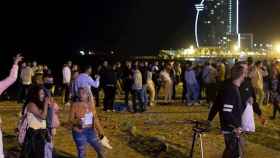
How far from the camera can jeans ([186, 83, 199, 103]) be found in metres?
21.7

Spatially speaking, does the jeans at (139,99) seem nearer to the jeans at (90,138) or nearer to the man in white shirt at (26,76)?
the man in white shirt at (26,76)

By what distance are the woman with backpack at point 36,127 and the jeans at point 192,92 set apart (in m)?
13.2

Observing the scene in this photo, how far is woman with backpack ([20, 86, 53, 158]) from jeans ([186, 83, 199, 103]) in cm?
1319

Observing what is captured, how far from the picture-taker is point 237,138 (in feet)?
26.0

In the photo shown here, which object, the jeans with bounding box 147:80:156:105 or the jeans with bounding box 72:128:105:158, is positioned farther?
the jeans with bounding box 147:80:156:105

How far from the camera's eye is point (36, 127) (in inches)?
345

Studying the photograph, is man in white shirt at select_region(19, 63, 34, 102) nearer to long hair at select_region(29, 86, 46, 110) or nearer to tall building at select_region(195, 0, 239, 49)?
long hair at select_region(29, 86, 46, 110)

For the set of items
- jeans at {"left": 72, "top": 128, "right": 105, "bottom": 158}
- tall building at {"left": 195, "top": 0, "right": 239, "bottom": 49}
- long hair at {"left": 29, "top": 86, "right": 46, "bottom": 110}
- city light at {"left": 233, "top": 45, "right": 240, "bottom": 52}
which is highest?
tall building at {"left": 195, "top": 0, "right": 239, "bottom": 49}

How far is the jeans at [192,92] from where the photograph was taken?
71.1 feet

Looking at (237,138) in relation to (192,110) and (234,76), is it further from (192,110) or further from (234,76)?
(192,110)

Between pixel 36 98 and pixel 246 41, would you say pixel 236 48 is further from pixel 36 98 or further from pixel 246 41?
pixel 36 98

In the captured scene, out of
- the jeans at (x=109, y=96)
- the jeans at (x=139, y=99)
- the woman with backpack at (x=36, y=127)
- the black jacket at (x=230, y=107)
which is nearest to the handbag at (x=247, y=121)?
the black jacket at (x=230, y=107)

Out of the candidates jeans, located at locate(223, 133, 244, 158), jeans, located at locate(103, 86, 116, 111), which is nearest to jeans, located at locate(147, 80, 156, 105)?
jeans, located at locate(103, 86, 116, 111)

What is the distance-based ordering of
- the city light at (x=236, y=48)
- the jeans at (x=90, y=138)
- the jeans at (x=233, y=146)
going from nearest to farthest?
1. the jeans at (x=233, y=146)
2. the jeans at (x=90, y=138)
3. the city light at (x=236, y=48)
